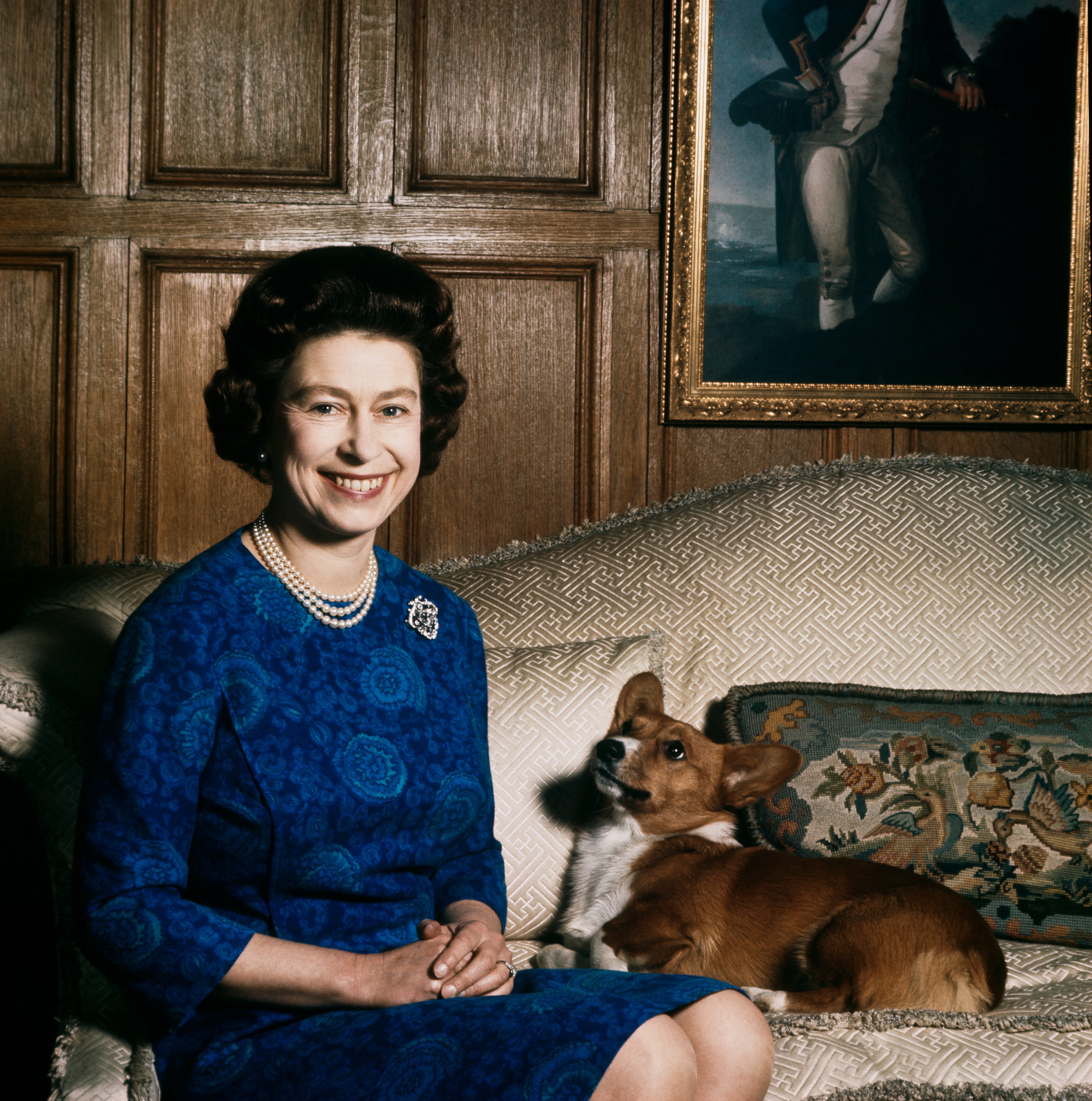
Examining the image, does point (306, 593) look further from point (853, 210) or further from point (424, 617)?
point (853, 210)

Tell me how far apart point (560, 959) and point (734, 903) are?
1.04 feet

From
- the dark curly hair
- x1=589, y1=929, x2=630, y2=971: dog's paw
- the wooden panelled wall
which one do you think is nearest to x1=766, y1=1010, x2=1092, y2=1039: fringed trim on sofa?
x1=589, y1=929, x2=630, y2=971: dog's paw

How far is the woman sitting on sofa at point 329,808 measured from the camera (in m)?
1.10

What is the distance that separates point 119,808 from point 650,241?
6.97 ft

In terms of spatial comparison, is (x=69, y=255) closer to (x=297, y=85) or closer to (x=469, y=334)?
(x=297, y=85)

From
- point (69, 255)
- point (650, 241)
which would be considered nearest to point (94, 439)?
point (69, 255)

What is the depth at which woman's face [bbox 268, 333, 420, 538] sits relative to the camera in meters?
1.35

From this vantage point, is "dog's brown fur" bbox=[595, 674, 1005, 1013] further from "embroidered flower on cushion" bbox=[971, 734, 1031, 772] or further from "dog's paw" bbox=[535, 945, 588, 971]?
"embroidered flower on cushion" bbox=[971, 734, 1031, 772]

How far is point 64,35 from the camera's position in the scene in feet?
8.61

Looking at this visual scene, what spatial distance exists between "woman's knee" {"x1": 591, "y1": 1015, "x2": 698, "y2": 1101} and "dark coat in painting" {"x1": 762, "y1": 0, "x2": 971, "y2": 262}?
220cm

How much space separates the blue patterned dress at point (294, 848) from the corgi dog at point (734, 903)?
38cm

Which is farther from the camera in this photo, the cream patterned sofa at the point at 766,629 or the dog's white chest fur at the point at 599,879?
the dog's white chest fur at the point at 599,879

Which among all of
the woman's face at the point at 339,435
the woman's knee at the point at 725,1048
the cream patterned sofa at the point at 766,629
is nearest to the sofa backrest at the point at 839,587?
the cream patterned sofa at the point at 766,629

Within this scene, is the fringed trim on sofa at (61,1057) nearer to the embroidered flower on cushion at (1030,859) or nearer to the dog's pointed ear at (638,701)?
the dog's pointed ear at (638,701)
